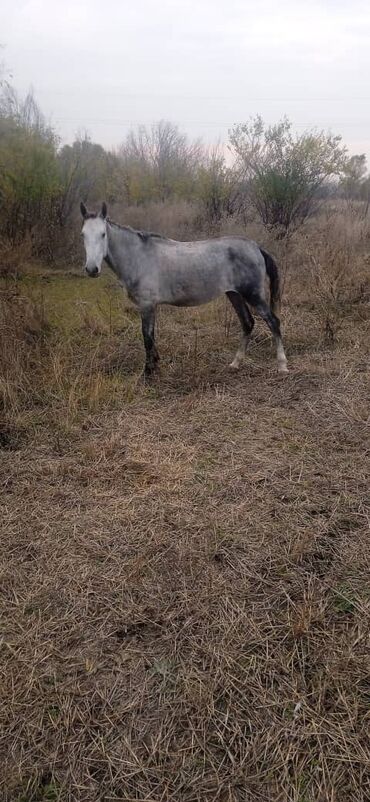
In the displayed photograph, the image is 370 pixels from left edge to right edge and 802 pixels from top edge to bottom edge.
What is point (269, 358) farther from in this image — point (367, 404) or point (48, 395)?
point (48, 395)

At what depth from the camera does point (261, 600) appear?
193 cm

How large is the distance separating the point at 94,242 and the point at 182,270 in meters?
0.89

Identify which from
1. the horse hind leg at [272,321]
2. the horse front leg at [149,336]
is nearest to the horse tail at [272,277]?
the horse hind leg at [272,321]

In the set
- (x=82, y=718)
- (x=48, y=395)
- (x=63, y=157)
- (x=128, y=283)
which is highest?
(x=63, y=157)

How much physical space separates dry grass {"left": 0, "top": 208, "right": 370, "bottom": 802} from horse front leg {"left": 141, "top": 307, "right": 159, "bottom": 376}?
→ 0.31 metres

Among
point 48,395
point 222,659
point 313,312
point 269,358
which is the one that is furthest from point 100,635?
point 313,312

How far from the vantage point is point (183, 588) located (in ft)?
6.49

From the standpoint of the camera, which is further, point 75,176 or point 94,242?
point 75,176

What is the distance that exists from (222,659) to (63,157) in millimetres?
12442

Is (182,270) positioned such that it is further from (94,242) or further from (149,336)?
(94,242)

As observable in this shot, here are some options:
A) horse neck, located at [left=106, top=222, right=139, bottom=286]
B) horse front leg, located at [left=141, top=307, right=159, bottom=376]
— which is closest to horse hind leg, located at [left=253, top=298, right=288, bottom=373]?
horse front leg, located at [left=141, top=307, right=159, bottom=376]

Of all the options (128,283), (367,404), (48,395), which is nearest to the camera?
(367,404)

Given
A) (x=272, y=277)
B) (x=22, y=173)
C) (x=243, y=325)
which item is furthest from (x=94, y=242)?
(x=22, y=173)

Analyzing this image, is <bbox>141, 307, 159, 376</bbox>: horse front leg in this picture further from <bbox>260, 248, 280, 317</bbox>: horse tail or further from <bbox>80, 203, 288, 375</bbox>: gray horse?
<bbox>260, 248, 280, 317</bbox>: horse tail
